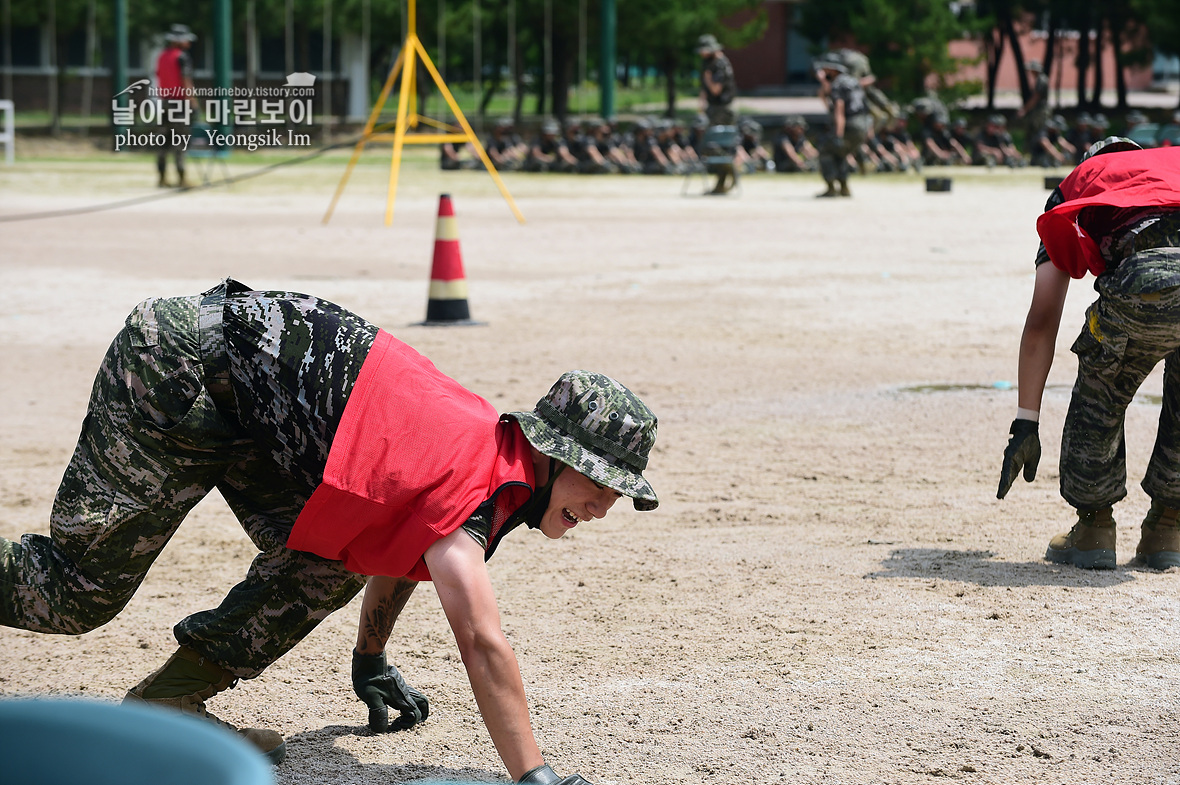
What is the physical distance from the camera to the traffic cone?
9633 millimetres

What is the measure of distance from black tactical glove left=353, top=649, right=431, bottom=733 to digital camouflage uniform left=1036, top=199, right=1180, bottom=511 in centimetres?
236

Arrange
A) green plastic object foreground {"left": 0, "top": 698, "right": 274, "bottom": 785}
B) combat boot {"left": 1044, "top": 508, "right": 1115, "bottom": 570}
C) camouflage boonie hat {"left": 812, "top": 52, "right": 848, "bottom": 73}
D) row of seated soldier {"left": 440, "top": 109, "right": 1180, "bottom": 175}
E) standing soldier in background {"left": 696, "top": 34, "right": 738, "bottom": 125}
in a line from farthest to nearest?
row of seated soldier {"left": 440, "top": 109, "right": 1180, "bottom": 175}
standing soldier in background {"left": 696, "top": 34, "right": 738, "bottom": 125}
camouflage boonie hat {"left": 812, "top": 52, "right": 848, "bottom": 73}
combat boot {"left": 1044, "top": 508, "right": 1115, "bottom": 570}
green plastic object foreground {"left": 0, "top": 698, "right": 274, "bottom": 785}

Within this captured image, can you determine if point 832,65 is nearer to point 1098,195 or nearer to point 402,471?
point 1098,195

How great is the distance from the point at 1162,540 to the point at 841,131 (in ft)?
53.6

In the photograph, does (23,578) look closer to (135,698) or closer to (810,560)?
(135,698)

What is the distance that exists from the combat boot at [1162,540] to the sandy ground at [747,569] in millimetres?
89

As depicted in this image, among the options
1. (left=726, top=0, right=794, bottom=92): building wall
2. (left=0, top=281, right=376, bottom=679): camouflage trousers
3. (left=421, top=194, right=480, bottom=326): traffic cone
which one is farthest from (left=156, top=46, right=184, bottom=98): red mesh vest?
(left=726, top=0, right=794, bottom=92): building wall

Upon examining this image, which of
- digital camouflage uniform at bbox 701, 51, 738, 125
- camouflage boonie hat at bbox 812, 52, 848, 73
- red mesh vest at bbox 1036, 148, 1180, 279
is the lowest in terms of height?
red mesh vest at bbox 1036, 148, 1180, 279

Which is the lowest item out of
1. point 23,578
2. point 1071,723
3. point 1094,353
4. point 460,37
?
point 1071,723

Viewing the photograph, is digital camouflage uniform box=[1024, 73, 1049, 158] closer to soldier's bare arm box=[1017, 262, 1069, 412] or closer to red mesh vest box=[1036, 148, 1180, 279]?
red mesh vest box=[1036, 148, 1180, 279]

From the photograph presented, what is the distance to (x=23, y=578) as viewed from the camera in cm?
299

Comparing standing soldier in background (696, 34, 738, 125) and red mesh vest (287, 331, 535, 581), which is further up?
standing soldier in background (696, 34, 738, 125)

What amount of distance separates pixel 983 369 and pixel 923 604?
4123mm

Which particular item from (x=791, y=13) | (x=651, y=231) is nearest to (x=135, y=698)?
(x=651, y=231)
